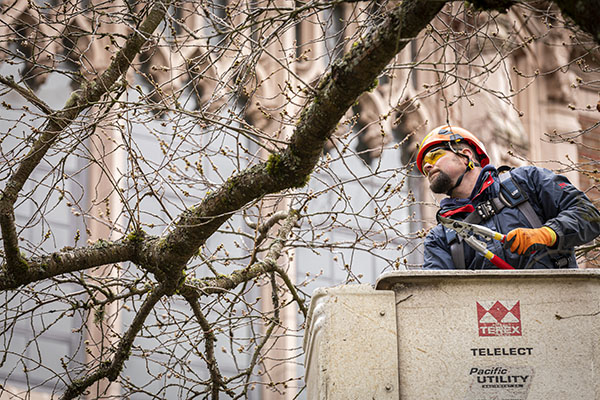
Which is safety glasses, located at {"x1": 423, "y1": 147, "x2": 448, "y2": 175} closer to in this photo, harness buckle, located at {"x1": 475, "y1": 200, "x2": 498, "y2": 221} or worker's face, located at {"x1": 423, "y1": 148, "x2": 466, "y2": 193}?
worker's face, located at {"x1": 423, "y1": 148, "x2": 466, "y2": 193}

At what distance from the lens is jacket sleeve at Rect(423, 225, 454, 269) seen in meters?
6.71

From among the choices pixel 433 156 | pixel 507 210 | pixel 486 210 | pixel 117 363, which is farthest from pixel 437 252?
pixel 117 363

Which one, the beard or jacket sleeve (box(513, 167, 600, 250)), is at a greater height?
the beard

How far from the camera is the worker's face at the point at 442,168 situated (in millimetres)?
7008

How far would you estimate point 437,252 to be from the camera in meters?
6.72

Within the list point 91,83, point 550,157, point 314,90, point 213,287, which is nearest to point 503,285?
point 314,90

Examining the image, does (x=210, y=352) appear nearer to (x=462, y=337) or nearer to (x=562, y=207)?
(x=562, y=207)

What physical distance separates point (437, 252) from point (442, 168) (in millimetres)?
589

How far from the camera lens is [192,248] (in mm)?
7023

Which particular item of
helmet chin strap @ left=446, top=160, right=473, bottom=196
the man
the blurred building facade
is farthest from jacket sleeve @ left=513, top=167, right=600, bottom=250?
the blurred building facade

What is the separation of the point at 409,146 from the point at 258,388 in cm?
398

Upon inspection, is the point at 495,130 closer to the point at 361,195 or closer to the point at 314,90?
the point at 361,195

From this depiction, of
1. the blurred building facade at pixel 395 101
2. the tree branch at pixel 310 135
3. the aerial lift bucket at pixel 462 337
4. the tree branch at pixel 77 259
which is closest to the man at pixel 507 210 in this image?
the aerial lift bucket at pixel 462 337

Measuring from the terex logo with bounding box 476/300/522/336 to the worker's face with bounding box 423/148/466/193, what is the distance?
1.67 meters
